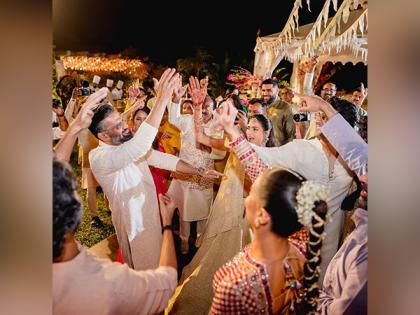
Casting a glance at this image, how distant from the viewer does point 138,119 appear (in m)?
2.34

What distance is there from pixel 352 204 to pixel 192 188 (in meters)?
0.83

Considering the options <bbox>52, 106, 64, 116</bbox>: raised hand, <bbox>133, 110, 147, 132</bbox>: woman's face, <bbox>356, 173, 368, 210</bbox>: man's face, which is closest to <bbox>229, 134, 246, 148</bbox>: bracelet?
<bbox>133, 110, 147, 132</bbox>: woman's face

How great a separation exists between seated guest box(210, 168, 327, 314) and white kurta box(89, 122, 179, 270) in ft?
1.18

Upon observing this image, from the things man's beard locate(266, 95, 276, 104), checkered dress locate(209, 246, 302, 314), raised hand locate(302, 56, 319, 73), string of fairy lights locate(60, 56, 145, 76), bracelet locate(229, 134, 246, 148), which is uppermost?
raised hand locate(302, 56, 319, 73)

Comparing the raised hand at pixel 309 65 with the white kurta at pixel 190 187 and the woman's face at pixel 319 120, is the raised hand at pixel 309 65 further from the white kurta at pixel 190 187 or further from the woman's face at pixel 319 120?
the white kurta at pixel 190 187

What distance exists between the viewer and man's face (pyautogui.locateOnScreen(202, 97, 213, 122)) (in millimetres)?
2430

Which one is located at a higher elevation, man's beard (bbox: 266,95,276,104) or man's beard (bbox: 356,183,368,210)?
man's beard (bbox: 266,95,276,104)

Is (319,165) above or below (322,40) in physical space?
below

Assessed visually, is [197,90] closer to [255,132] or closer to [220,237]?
[255,132]

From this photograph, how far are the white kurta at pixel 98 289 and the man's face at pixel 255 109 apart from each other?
0.92 metres

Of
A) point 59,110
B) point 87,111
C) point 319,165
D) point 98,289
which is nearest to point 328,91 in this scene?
point 319,165

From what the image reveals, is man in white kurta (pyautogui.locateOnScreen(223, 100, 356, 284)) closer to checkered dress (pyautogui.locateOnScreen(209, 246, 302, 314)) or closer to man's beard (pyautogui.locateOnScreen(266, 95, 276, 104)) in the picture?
man's beard (pyautogui.locateOnScreen(266, 95, 276, 104))

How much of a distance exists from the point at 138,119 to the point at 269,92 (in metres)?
0.65
